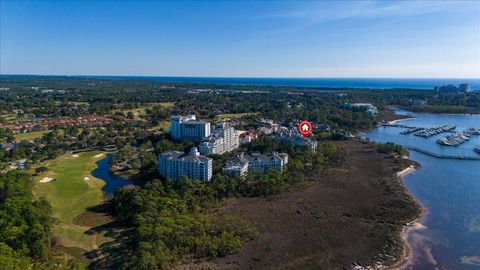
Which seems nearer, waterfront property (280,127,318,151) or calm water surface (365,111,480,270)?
calm water surface (365,111,480,270)

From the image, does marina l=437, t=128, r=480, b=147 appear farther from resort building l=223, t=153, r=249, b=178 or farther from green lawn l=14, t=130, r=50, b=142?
green lawn l=14, t=130, r=50, b=142

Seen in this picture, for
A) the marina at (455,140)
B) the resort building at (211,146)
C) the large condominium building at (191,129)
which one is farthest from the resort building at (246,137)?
the marina at (455,140)

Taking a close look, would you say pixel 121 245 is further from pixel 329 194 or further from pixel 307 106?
pixel 307 106

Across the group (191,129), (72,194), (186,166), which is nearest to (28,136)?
(191,129)

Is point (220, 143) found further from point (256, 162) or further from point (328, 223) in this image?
point (328, 223)

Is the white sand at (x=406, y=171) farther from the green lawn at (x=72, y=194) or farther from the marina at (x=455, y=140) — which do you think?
the green lawn at (x=72, y=194)

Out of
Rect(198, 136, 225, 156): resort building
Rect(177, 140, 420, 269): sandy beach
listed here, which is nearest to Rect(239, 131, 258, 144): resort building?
Rect(198, 136, 225, 156): resort building
